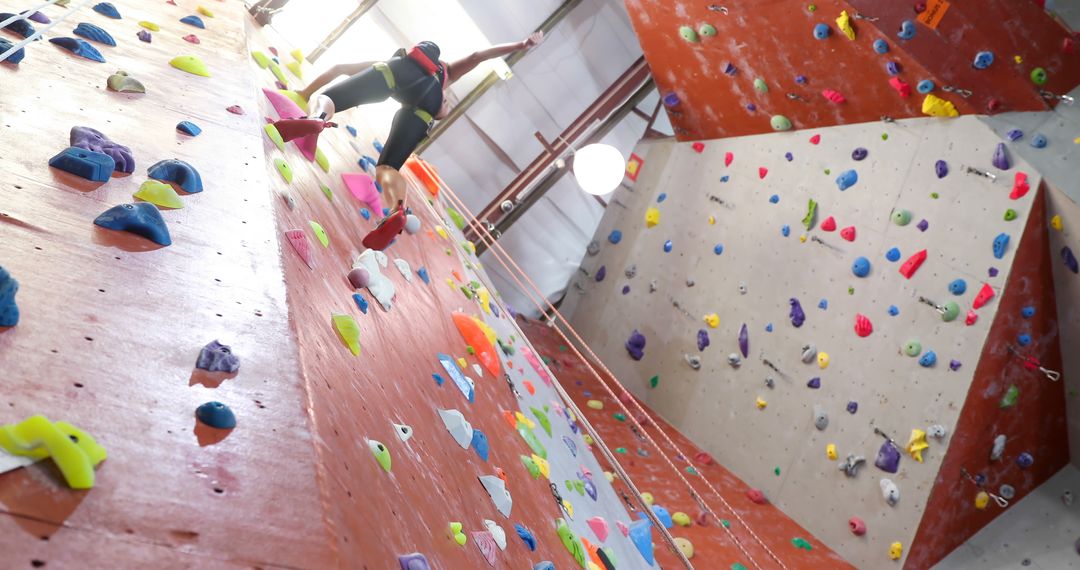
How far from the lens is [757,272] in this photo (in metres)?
4.48

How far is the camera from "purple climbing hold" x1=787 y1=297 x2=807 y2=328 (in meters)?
4.14

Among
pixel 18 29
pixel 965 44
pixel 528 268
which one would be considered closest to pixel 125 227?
pixel 18 29

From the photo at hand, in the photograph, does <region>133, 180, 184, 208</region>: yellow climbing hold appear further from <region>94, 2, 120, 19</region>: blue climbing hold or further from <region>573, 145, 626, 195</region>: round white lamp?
<region>573, 145, 626, 195</region>: round white lamp

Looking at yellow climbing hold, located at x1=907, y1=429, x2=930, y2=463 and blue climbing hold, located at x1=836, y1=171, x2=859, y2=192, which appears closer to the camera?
yellow climbing hold, located at x1=907, y1=429, x2=930, y2=463

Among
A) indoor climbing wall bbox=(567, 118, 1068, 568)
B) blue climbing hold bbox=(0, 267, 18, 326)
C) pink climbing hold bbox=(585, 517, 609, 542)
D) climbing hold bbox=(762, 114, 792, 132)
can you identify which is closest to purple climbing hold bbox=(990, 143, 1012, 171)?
indoor climbing wall bbox=(567, 118, 1068, 568)

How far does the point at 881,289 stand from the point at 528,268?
10.2 ft

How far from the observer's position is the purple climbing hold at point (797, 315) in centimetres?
414

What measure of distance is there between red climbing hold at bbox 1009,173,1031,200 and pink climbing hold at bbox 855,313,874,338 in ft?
2.74

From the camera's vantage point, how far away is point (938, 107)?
138 inches

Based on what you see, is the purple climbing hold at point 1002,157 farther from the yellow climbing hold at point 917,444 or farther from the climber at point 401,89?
the climber at point 401,89

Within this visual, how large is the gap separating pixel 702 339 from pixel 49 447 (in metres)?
→ 4.26

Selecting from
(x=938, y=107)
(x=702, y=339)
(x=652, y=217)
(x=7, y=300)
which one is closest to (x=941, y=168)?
(x=938, y=107)

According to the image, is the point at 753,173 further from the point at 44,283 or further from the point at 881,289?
the point at 44,283

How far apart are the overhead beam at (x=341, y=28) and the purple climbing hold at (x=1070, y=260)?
4247 mm
